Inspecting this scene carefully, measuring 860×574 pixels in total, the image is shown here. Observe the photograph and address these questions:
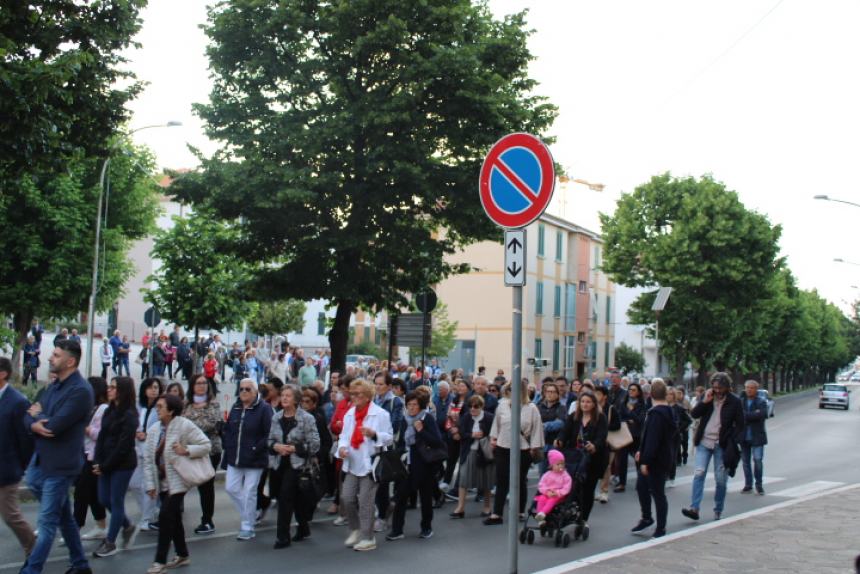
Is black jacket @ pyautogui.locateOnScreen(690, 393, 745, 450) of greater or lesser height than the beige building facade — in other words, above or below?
below

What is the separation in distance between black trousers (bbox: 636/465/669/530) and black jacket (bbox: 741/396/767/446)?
175 inches

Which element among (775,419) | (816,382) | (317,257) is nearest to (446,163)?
(317,257)

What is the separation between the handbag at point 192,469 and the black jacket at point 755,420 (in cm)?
921

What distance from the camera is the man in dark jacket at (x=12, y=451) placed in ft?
24.3

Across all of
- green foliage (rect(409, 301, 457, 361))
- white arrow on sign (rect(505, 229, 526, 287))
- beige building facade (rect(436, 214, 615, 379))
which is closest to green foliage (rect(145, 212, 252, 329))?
green foliage (rect(409, 301, 457, 361))

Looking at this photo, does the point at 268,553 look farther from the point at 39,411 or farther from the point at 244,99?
the point at 244,99

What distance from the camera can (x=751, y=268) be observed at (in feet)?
162

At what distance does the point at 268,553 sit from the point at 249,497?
91 centimetres

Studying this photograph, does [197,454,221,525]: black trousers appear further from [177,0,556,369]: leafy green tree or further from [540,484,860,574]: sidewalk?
[177,0,556,369]: leafy green tree

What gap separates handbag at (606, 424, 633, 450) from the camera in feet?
40.2

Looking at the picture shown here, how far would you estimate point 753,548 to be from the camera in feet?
31.3

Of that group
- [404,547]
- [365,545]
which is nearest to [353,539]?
[365,545]

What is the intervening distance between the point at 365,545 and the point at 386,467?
Answer: 2.72 feet

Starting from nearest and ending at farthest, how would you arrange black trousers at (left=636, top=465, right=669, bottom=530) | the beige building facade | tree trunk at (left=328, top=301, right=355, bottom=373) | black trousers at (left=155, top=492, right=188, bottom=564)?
black trousers at (left=155, top=492, right=188, bottom=564)
black trousers at (left=636, top=465, right=669, bottom=530)
tree trunk at (left=328, top=301, right=355, bottom=373)
the beige building facade
